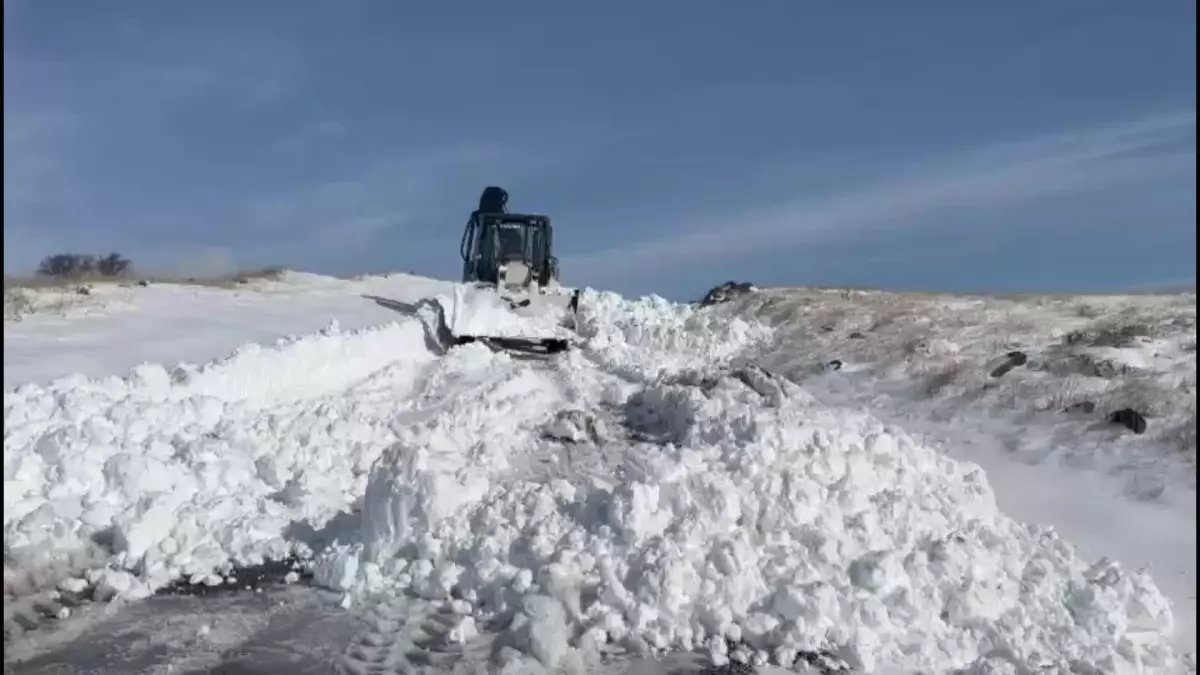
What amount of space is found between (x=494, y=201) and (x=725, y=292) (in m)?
11.8

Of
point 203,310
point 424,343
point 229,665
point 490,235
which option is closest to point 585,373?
point 424,343

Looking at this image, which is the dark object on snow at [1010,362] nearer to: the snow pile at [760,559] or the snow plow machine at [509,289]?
the snow pile at [760,559]

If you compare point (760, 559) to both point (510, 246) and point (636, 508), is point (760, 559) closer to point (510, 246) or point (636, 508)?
point (636, 508)

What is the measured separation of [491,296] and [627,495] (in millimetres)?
10263

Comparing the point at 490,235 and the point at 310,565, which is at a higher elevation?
the point at 490,235

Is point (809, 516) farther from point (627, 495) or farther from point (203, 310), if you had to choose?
point (203, 310)

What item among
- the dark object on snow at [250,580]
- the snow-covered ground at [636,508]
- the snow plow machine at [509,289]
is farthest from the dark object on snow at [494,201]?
the dark object on snow at [250,580]

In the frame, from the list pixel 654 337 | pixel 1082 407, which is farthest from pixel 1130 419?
pixel 654 337

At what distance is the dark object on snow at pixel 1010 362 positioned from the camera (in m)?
12.2

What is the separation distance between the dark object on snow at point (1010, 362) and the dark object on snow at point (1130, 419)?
8.66 ft

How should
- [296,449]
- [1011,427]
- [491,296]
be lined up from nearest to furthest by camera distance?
[296,449] → [1011,427] → [491,296]

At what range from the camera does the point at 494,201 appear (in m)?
Answer: 20.6

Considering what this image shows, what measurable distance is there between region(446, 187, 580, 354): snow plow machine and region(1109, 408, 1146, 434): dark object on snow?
7950mm

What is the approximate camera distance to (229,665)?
210 inches
